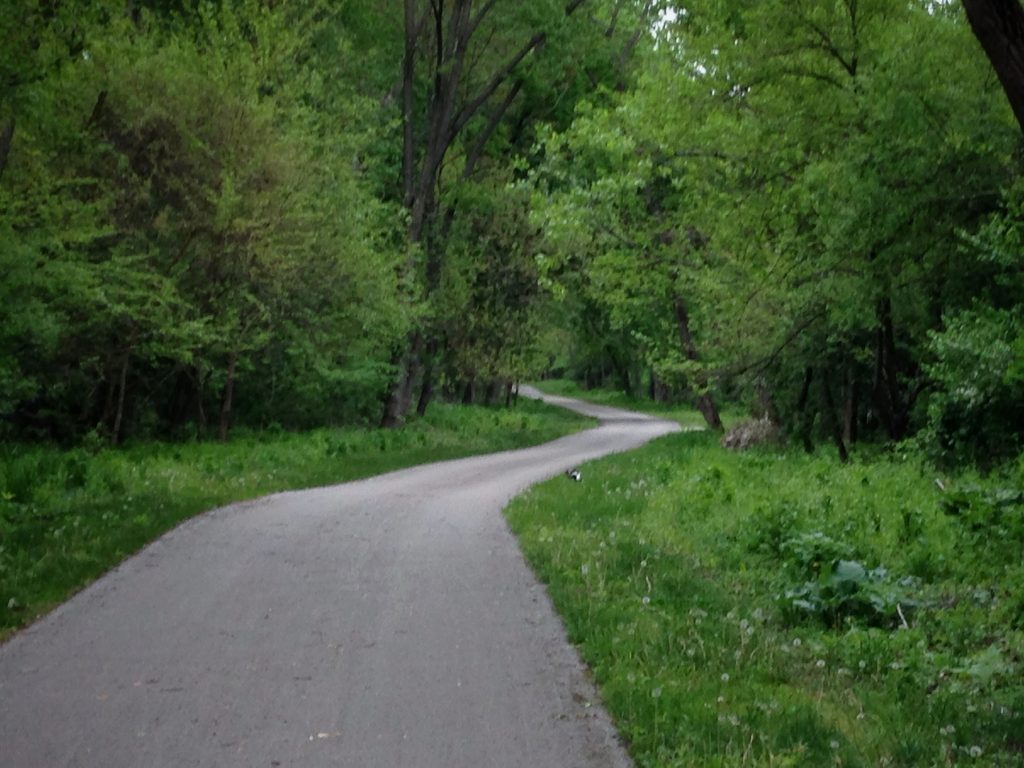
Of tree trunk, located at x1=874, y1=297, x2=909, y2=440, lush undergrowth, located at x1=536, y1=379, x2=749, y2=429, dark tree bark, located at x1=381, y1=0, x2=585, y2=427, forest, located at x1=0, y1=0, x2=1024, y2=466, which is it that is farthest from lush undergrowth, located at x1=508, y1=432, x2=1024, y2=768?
lush undergrowth, located at x1=536, y1=379, x2=749, y2=429

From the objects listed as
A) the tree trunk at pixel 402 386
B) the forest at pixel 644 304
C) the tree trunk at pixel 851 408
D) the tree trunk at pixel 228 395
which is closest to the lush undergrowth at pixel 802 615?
the forest at pixel 644 304

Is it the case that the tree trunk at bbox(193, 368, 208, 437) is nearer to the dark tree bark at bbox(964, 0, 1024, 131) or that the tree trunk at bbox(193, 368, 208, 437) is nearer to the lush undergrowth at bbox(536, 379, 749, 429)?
the dark tree bark at bbox(964, 0, 1024, 131)

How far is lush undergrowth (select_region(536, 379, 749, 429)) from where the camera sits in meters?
48.3

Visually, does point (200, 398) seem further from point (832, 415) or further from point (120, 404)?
A: point (832, 415)

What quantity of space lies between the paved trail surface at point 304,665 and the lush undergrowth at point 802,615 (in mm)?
453

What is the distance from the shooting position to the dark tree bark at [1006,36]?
267 inches

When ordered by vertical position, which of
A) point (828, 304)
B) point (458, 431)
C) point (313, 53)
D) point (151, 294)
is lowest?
point (458, 431)

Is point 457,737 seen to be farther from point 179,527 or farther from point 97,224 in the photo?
point 97,224

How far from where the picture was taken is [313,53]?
24641 mm

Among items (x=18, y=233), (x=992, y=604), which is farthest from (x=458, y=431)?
(x=992, y=604)

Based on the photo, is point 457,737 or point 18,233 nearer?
point 457,737

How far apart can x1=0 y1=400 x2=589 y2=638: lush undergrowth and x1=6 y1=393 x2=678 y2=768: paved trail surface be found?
401 millimetres

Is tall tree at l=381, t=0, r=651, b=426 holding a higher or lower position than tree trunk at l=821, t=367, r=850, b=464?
higher

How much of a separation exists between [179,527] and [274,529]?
43.2 inches
